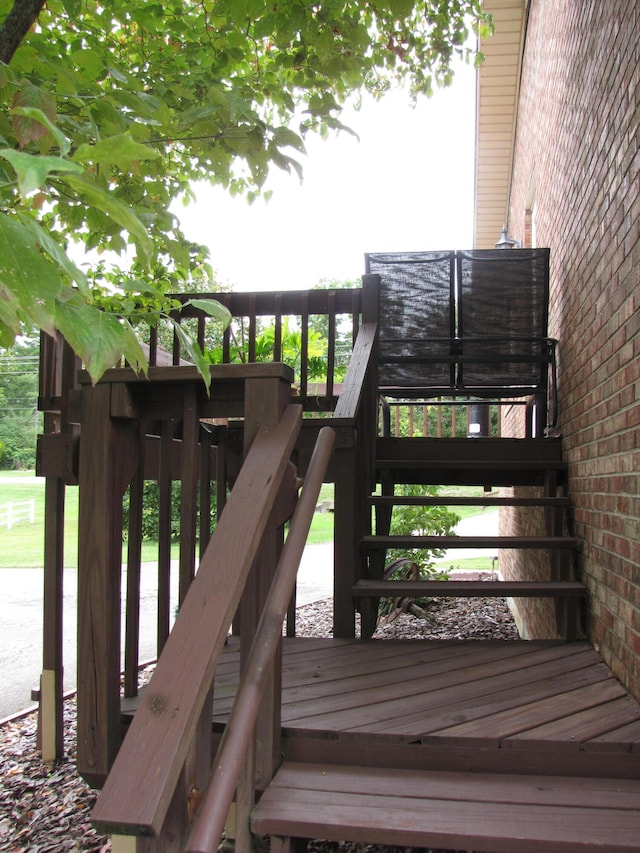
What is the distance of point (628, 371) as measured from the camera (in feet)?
7.69

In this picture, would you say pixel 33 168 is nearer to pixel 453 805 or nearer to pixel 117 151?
Answer: pixel 117 151

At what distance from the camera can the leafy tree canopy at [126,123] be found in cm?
77

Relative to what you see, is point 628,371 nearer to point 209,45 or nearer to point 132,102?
point 132,102

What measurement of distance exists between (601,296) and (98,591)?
2.25 meters

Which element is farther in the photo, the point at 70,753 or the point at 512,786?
the point at 70,753

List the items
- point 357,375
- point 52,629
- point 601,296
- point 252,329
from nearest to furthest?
point 601,296
point 357,375
point 52,629
point 252,329

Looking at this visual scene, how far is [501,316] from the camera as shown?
14.7 ft

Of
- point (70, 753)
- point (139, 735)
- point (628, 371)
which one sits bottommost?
point (70, 753)

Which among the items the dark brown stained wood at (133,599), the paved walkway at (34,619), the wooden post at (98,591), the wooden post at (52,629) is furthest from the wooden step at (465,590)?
the paved walkway at (34,619)

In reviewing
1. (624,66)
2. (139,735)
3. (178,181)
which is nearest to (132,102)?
(139,735)

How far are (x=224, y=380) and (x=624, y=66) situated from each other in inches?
73.6

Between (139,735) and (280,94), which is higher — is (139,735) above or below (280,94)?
below

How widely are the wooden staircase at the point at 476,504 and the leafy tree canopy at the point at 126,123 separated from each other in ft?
4.97

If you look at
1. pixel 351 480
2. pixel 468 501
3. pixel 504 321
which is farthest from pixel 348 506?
pixel 504 321
